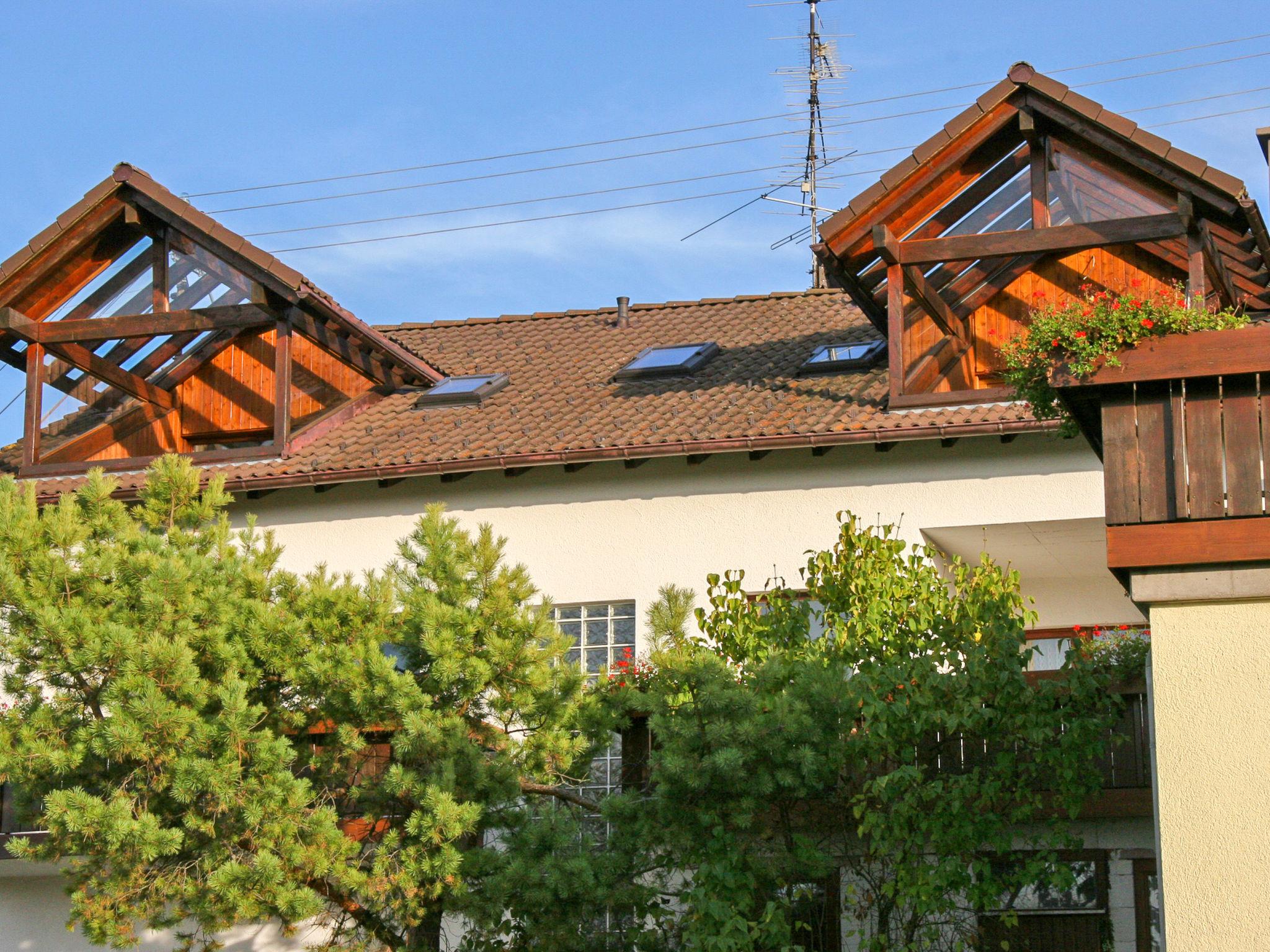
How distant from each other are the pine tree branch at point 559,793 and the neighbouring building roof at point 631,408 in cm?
498

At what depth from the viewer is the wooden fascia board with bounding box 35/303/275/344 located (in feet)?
61.3

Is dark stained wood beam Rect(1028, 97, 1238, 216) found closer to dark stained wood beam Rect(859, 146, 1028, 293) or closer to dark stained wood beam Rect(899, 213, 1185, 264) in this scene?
dark stained wood beam Rect(899, 213, 1185, 264)

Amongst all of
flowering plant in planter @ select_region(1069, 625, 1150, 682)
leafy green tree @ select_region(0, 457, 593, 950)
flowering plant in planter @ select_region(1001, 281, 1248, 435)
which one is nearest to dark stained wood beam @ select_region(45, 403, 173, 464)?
leafy green tree @ select_region(0, 457, 593, 950)

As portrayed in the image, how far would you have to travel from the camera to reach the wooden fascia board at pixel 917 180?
1666 cm

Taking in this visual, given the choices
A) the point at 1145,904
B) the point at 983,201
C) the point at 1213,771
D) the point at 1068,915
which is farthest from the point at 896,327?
the point at 1213,771

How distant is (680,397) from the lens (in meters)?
17.9

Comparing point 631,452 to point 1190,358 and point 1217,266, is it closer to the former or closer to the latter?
point 1217,266

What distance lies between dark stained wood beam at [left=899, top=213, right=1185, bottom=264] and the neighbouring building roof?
1.43 metres

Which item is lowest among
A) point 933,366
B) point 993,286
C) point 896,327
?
point 933,366

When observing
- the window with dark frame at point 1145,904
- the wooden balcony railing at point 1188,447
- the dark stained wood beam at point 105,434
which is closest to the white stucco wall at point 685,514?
the dark stained wood beam at point 105,434

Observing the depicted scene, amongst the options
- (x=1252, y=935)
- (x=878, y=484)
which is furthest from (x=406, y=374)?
(x=1252, y=935)

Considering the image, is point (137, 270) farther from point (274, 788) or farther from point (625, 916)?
point (625, 916)

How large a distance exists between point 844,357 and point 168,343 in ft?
25.1

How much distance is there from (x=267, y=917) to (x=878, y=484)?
7.34 meters
